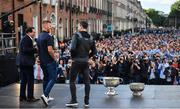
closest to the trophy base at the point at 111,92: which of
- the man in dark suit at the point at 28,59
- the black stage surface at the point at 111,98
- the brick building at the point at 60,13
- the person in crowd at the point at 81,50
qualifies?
the black stage surface at the point at 111,98

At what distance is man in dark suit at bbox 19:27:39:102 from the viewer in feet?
43.4

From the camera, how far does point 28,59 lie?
13.4 meters

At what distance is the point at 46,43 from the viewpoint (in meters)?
12.8

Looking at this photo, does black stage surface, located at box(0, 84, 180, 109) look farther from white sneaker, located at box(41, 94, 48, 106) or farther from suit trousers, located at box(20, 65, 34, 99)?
suit trousers, located at box(20, 65, 34, 99)

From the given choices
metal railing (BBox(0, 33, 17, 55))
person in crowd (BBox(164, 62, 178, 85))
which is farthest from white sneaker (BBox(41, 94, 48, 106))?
person in crowd (BBox(164, 62, 178, 85))

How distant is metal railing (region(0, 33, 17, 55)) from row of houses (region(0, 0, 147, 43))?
66cm

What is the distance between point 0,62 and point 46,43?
14.2 feet

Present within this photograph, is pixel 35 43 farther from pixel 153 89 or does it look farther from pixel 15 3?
pixel 15 3

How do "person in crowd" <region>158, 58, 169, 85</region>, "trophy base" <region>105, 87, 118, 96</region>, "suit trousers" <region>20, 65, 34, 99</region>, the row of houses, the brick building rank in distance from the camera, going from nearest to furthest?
1. "suit trousers" <region>20, 65, 34, 99</region>
2. "trophy base" <region>105, 87, 118, 96</region>
3. "person in crowd" <region>158, 58, 169, 85</region>
4. the row of houses
5. the brick building

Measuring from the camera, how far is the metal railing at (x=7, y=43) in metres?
17.6

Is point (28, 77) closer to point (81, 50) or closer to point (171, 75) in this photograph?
point (81, 50)

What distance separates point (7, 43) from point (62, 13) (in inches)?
1213

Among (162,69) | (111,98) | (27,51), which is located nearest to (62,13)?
(162,69)

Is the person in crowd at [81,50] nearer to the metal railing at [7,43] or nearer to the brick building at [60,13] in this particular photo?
the brick building at [60,13]
